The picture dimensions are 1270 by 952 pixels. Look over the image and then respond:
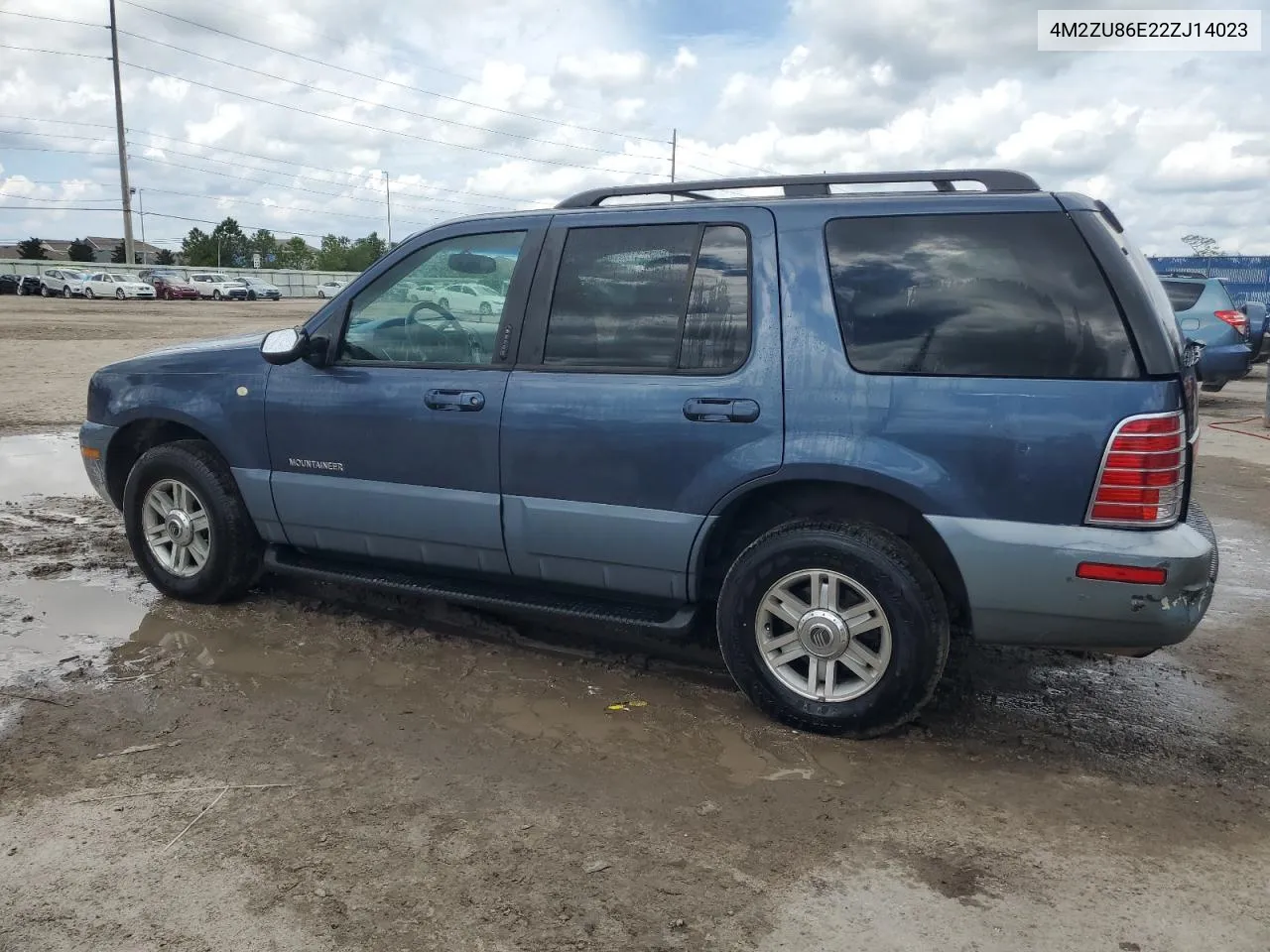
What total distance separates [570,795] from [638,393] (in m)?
1.49

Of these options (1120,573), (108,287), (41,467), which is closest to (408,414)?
(1120,573)

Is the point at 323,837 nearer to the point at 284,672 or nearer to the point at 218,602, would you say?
the point at 284,672

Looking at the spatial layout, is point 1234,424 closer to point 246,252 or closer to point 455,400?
point 455,400

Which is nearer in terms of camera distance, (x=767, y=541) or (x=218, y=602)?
(x=767, y=541)

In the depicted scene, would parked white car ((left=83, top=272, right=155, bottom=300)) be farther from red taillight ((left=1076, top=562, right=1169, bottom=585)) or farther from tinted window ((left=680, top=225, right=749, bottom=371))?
red taillight ((left=1076, top=562, right=1169, bottom=585))

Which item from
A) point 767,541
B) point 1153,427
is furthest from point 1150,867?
point 767,541

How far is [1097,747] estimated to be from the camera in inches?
148

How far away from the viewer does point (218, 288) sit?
55594 mm

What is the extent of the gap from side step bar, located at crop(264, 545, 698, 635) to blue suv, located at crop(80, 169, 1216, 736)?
18 mm

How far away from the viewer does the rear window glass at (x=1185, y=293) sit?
1377 centimetres

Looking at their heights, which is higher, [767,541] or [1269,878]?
[767,541]

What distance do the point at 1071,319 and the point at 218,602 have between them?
4.09 meters

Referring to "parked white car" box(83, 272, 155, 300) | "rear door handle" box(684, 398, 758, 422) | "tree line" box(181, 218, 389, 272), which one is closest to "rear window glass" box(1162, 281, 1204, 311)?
"rear door handle" box(684, 398, 758, 422)

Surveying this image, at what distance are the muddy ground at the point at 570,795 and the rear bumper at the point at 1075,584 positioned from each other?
512 mm
